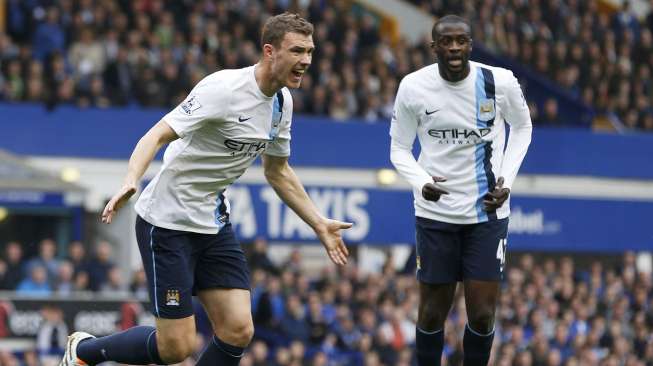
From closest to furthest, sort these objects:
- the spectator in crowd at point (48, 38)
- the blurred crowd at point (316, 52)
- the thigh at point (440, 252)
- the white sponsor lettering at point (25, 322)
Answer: the thigh at point (440, 252), the white sponsor lettering at point (25, 322), the spectator in crowd at point (48, 38), the blurred crowd at point (316, 52)

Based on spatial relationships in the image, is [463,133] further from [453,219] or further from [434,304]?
[434,304]

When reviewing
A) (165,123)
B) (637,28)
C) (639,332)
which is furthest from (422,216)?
(637,28)

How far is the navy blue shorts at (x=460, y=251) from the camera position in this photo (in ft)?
28.8

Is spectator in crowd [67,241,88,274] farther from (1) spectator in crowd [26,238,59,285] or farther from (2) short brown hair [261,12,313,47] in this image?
(2) short brown hair [261,12,313,47]

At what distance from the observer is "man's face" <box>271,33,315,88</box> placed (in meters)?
7.96

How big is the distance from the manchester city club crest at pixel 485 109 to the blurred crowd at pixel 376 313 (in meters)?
6.27

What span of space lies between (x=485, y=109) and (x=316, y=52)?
543 inches

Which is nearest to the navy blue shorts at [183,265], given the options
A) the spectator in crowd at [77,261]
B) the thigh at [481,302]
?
the thigh at [481,302]

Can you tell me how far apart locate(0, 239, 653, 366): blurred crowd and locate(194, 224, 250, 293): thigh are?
657cm

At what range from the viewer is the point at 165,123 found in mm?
8008

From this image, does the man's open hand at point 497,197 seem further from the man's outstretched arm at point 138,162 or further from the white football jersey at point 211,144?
the man's outstretched arm at point 138,162

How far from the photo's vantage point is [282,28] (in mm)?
7980

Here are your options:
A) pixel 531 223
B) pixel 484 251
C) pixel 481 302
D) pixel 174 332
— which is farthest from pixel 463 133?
pixel 531 223

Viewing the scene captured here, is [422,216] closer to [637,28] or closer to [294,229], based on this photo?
[294,229]
